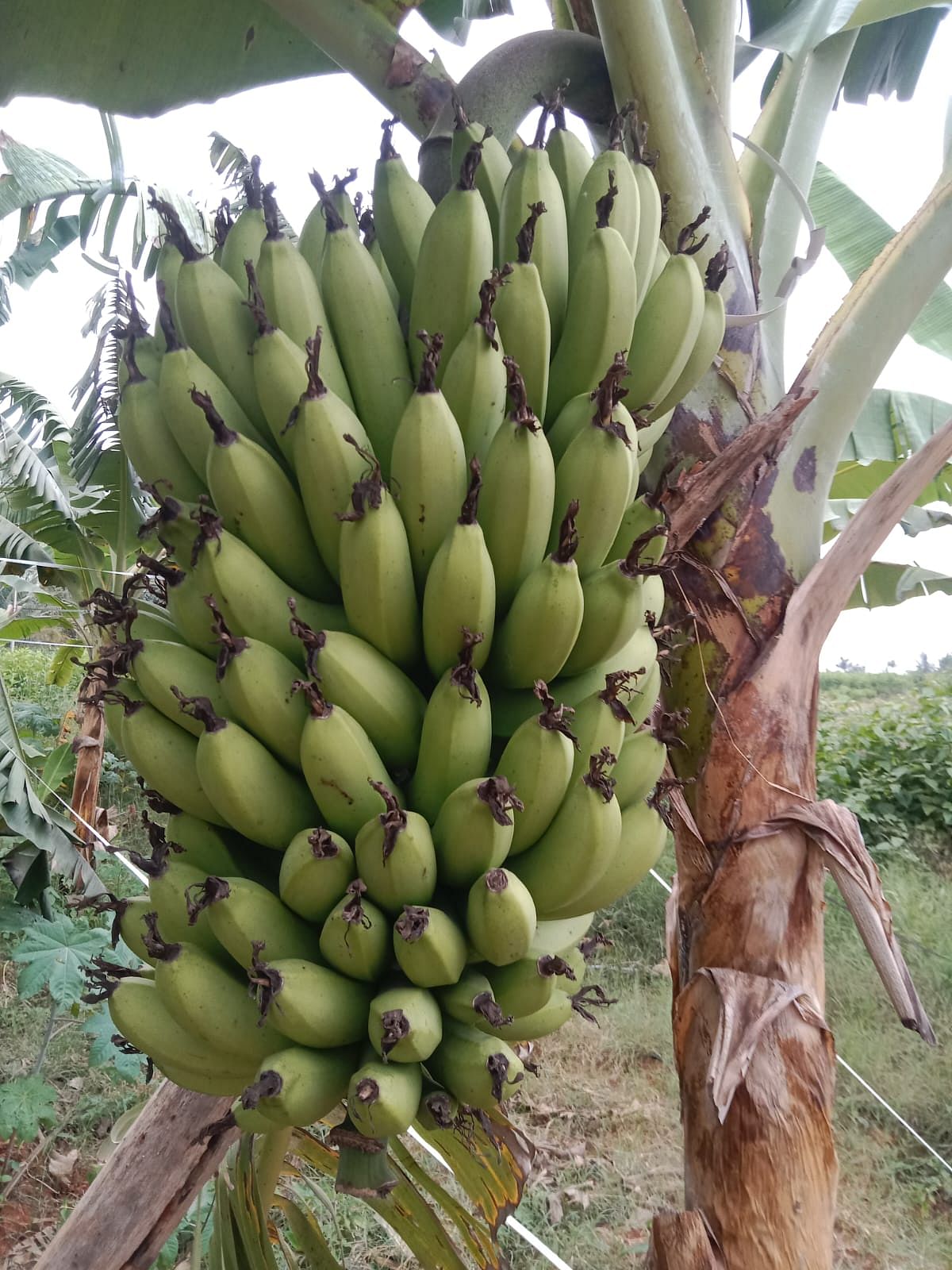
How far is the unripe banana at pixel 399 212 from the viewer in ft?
2.83

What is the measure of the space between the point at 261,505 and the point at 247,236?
33cm

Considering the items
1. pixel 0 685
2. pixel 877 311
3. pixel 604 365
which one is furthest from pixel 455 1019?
pixel 0 685

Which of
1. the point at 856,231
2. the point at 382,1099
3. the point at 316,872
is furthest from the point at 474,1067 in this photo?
the point at 856,231

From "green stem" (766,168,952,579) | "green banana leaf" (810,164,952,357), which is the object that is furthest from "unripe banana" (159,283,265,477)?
"green banana leaf" (810,164,952,357)

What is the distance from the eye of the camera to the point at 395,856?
61 cm

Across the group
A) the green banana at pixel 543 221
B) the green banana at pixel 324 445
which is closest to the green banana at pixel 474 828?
the green banana at pixel 324 445

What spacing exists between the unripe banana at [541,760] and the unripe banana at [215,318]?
0.40 m

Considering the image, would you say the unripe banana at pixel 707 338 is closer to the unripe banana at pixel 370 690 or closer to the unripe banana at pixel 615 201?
the unripe banana at pixel 615 201

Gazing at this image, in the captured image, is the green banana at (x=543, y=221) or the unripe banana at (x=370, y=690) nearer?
the unripe banana at (x=370, y=690)

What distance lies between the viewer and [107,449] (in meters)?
Answer: 2.92

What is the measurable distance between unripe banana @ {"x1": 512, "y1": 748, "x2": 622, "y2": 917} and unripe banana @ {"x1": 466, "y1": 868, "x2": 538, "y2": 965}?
67 millimetres

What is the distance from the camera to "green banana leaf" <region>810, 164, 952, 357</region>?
200 cm

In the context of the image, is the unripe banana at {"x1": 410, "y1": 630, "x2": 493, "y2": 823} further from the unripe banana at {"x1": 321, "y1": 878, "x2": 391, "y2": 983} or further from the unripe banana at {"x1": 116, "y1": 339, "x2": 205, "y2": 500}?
the unripe banana at {"x1": 116, "y1": 339, "x2": 205, "y2": 500}

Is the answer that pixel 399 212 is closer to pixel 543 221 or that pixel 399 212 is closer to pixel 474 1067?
pixel 543 221
